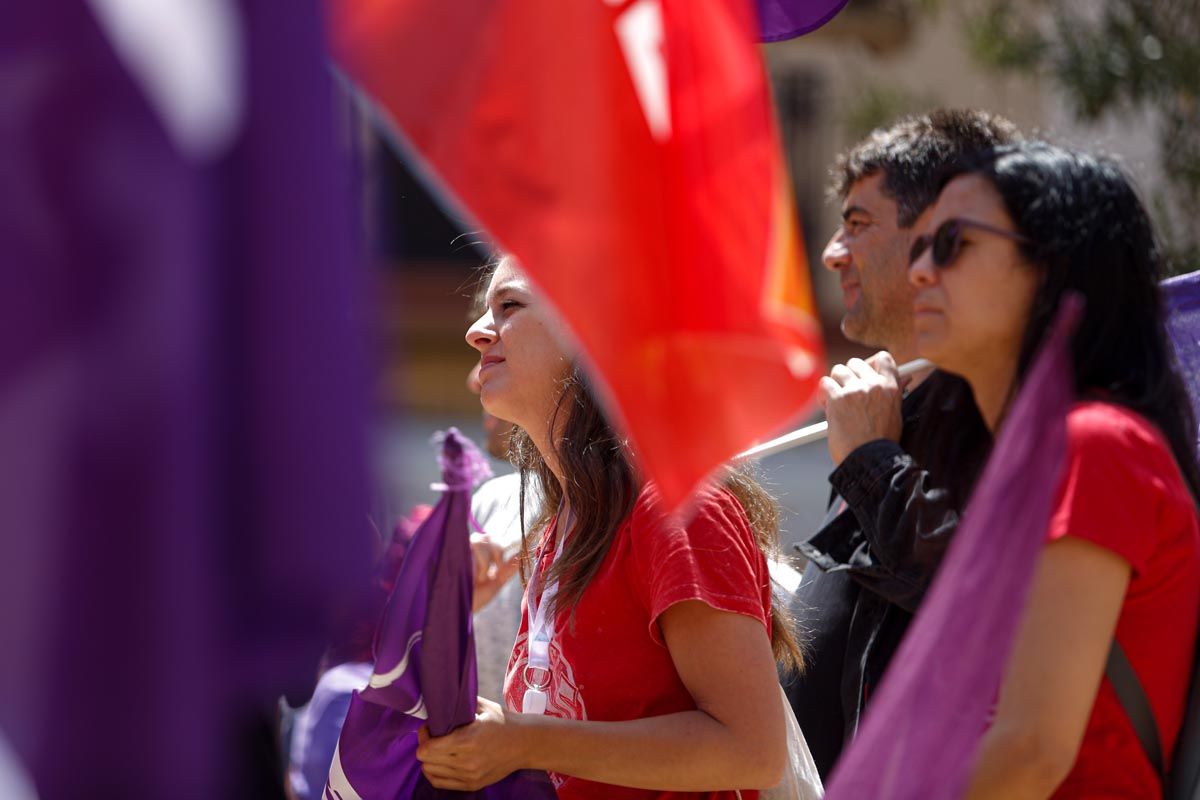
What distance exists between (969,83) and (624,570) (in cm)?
1003

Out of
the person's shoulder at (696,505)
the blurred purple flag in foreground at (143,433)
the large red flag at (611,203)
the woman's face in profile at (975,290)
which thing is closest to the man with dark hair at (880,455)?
the person's shoulder at (696,505)

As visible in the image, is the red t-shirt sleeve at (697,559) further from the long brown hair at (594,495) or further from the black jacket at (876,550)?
the black jacket at (876,550)

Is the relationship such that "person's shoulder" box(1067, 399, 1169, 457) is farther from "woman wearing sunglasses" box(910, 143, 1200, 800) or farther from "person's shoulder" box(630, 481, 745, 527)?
"person's shoulder" box(630, 481, 745, 527)

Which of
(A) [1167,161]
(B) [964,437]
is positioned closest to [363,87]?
(B) [964,437]

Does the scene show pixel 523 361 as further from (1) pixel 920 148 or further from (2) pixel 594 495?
(1) pixel 920 148

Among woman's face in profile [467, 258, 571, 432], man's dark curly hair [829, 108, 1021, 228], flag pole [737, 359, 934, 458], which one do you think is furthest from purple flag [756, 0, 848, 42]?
man's dark curly hair [829, 108, 1021, 228]

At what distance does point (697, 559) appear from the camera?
1943 millimetres

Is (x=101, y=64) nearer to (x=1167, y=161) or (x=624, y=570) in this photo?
(x=624, y=570)

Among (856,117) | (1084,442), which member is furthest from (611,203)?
(856,117)

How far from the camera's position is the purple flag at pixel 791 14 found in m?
1.99

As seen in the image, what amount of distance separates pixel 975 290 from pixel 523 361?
0.75 metres

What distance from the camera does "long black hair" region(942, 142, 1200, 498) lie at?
1709 millimetres

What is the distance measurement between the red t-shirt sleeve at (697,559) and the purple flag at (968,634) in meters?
0.47

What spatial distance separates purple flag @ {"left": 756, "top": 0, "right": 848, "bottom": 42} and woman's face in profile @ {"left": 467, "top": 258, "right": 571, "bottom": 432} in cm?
52
